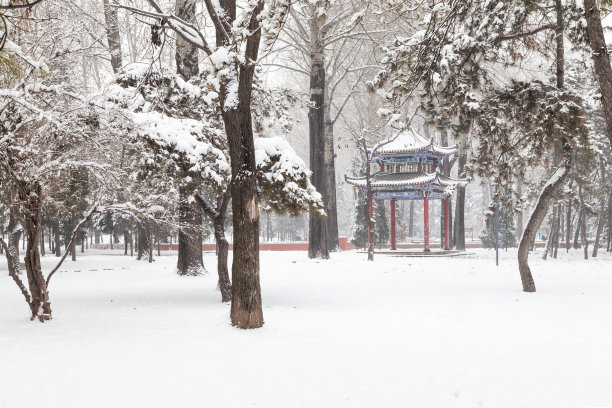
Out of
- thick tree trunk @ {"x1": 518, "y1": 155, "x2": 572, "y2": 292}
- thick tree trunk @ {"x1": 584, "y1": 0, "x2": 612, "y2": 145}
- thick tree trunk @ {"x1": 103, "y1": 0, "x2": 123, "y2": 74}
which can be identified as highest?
thick tree trunk @ {"x1": 103, "y1": 0, "x2": 123, "y2": 74}

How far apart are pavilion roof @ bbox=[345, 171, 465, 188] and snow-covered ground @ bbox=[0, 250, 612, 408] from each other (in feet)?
52.6

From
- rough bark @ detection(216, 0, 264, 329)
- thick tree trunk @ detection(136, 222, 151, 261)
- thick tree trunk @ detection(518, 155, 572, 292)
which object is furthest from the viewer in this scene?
thick tree trunk @ detection(136, 222, 151, 261)

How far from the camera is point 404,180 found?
3120 cm

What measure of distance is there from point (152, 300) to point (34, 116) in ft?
18.2

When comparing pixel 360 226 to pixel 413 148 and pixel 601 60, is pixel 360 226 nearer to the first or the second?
pixel 413 148

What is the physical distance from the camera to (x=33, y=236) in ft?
31.6

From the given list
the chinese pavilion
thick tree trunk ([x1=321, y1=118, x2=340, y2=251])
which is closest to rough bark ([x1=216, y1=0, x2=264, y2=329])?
thick tree trunk ([x1=321, y1=118, x2=340, y2=251])

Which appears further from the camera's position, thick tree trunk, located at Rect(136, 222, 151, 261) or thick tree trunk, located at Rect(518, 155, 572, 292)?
thick tree trunk, located at Rect(136, 222, 151, 261)

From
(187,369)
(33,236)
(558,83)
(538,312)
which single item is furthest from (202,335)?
(558,83)

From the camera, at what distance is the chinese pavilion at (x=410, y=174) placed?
3089cm

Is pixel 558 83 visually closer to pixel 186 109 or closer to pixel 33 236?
pixel 186 109

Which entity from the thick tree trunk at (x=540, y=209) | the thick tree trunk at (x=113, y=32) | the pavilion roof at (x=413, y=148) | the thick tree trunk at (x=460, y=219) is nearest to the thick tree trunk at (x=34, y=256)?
the thick tree trunk at (x=113, y=32)

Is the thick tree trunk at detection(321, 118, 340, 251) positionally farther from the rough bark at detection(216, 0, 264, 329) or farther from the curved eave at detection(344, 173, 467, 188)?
the rough bark at detection(216, 0, 264, 329)

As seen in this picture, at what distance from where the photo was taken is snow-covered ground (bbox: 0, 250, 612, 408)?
5.93 metres
